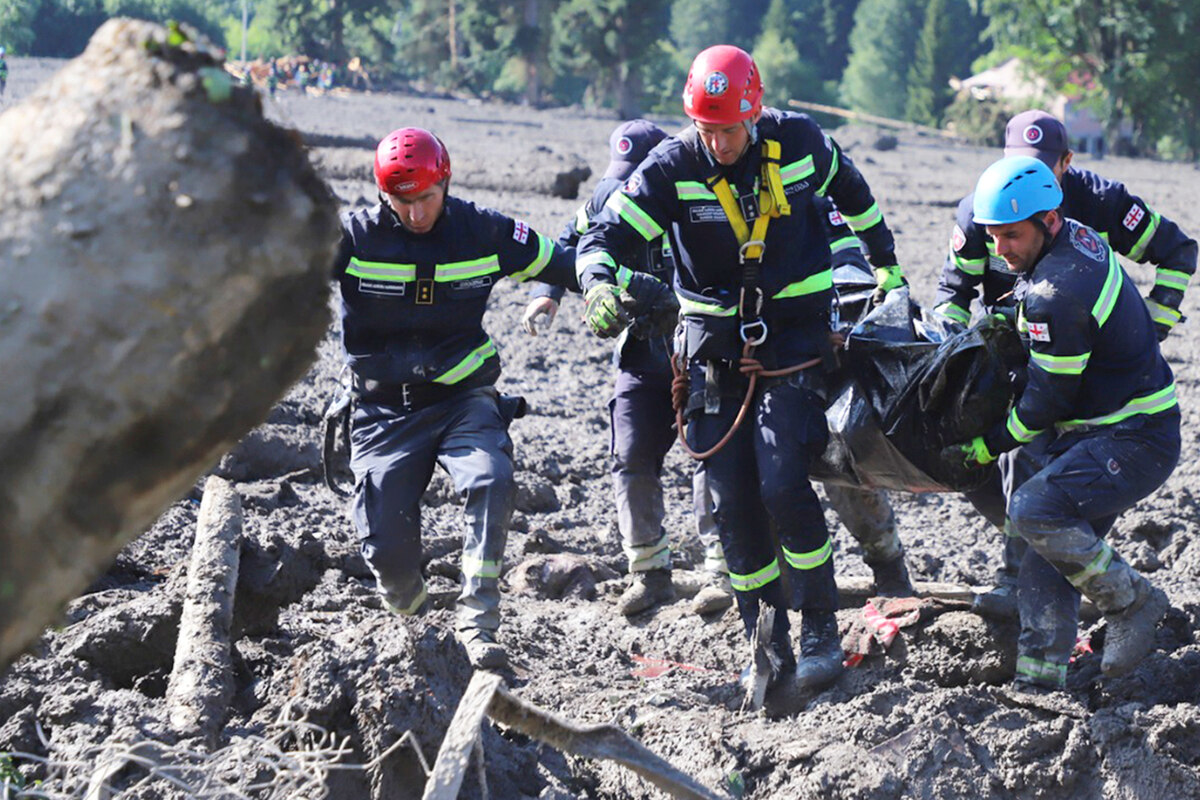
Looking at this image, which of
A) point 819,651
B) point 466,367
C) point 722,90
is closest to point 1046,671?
point 819,651

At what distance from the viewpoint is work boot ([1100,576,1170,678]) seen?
4.86 meters

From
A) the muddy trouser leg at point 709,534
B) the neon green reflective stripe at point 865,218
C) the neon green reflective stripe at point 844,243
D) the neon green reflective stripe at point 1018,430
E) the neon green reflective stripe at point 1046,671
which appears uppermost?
the neon green reflective stripe at point 865,218

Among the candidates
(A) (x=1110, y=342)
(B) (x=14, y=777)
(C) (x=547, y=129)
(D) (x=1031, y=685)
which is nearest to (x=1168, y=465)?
(A) (x=1110, y=342)

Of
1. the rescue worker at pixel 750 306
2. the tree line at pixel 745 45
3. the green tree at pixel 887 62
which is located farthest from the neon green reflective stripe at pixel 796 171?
the green tree at pixel 887 62

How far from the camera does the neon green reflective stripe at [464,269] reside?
5707mm

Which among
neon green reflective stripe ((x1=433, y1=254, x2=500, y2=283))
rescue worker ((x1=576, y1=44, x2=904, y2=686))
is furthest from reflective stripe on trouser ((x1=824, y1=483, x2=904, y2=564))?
neon green reflective stripe ((x1=433, y1=254, x2=500, y2=283))

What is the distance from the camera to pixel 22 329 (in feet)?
6.82

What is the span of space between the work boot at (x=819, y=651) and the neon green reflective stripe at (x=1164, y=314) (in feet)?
7.15

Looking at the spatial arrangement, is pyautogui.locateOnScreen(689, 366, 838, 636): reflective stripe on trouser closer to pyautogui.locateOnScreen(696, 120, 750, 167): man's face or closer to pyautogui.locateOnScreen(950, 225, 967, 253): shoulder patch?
pyautogui.locateOnScreen(696, 120, 750, 167): man's face

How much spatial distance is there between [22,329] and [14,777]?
2.13 m

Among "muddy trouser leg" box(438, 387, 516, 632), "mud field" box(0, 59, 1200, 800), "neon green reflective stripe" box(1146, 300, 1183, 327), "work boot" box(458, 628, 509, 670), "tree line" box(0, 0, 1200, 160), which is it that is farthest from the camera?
"tree line" box(0, 0, 1200, 160)

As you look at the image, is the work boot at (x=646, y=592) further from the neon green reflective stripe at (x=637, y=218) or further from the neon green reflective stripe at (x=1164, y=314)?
the neon green reflective stripe at (x=1164, y=314)

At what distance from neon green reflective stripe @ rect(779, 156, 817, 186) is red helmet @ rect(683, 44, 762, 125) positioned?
260 millimetres

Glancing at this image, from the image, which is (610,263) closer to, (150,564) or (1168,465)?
(1168,465)
